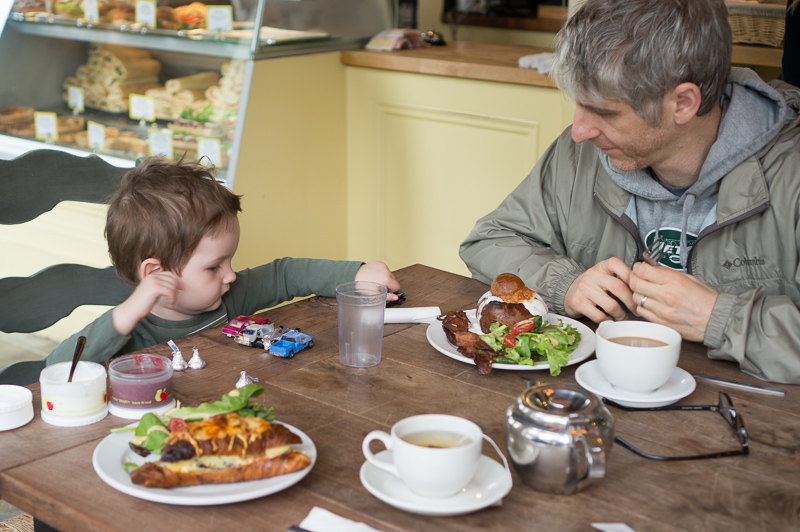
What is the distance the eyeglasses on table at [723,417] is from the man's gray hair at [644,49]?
1.92 feet

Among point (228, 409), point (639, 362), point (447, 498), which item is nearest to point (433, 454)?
point (447, 498)

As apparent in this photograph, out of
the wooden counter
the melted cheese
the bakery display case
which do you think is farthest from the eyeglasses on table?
the bakery display case

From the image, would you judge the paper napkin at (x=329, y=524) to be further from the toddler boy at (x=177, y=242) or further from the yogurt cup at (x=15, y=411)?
the toddler boy at (x=177, y=242)

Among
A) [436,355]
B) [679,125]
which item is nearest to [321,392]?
[436,355]

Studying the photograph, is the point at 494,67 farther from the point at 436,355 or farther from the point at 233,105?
the point at 436,355

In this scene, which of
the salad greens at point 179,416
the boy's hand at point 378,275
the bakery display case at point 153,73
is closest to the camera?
the salad greens at point 179,416

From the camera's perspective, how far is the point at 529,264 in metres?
1.62

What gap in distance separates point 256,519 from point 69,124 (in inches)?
95.9

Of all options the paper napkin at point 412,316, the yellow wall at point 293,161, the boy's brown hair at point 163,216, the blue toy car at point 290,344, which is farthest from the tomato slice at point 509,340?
the yellow wall at point 293,161

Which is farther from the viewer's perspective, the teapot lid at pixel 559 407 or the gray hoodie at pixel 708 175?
the gray hoodie at pixel 708 175

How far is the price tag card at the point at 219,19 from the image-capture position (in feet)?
9.50

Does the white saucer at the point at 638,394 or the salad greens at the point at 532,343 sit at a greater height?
the salad greens at the point at 532,343

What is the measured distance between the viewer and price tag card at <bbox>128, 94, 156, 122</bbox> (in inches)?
119

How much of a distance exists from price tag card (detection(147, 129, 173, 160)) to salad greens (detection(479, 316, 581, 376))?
2.07 metres
